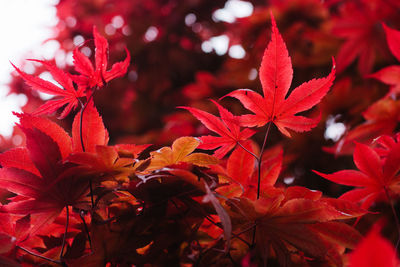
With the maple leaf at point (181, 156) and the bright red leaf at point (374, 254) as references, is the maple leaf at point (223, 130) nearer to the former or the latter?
the maple leaf at point (181, 156)

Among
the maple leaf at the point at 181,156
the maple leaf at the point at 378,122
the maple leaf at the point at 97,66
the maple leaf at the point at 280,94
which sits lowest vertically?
the maple leaf at the point at 378,122

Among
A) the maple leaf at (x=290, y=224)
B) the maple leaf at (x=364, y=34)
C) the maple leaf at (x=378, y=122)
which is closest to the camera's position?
the maple leaf at (x=290, y=224)

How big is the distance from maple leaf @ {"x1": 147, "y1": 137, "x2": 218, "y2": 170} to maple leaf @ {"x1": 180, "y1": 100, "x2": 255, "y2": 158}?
22 millimetres

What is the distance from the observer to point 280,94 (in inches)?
15.9

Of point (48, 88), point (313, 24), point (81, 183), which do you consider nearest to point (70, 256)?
point (81, 183)

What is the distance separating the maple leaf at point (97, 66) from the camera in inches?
A: 16.6

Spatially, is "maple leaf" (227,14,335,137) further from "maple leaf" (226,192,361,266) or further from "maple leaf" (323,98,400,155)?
"maple leaf" (323,98,400,155)

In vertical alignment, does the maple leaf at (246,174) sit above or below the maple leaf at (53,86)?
below

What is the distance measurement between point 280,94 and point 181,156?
14 cm

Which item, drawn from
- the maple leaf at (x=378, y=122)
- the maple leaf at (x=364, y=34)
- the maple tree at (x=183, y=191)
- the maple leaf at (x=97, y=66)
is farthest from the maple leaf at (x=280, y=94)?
the maple leaf at (x=364, y=34)

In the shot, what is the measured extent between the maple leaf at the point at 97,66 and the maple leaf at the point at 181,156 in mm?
123

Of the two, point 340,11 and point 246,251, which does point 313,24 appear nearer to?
point 340,11

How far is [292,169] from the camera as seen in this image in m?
1.27

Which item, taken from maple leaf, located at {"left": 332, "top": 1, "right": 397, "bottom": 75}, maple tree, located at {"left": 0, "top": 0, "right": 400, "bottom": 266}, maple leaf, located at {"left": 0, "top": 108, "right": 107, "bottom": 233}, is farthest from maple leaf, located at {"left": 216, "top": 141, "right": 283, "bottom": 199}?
maple leaf, located at {"left": 332, "top": 1, "right": 397, "bottom": 75}
